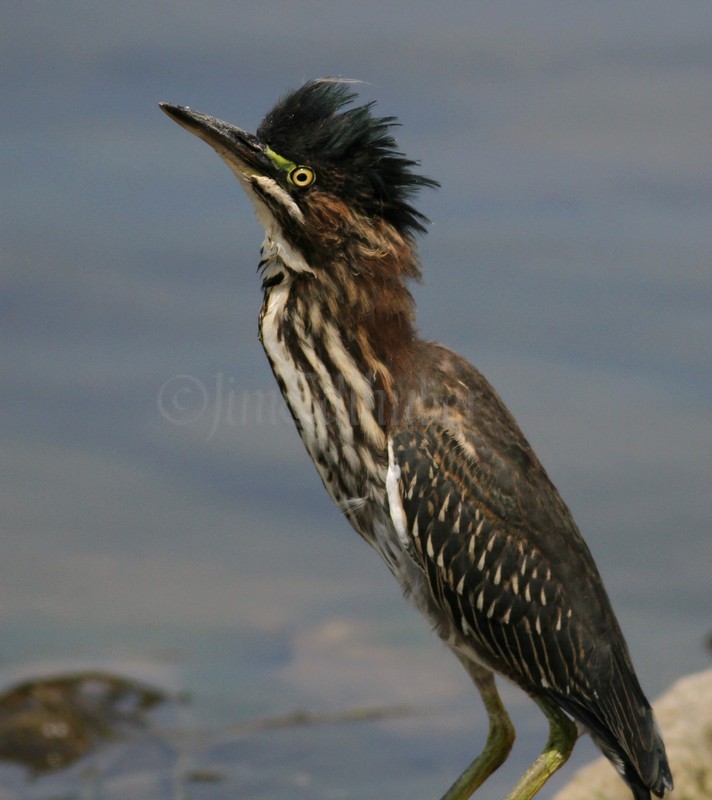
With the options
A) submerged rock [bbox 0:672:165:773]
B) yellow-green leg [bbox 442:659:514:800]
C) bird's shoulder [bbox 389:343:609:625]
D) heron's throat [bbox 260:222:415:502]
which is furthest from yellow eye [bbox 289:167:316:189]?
submerged rock [bbox 0:672:165:773]

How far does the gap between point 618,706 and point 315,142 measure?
269 centimetres

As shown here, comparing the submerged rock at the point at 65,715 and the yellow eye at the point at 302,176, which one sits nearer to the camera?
the yellow eye at the point at 302,176

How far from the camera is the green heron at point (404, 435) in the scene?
21.2 feet

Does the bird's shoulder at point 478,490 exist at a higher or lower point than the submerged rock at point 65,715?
higher

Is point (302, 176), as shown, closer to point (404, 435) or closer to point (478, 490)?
point (404, 435)

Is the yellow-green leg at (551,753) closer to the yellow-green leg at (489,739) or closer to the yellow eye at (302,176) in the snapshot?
the yellow-green leg at (489,739)

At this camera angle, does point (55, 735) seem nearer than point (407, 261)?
No

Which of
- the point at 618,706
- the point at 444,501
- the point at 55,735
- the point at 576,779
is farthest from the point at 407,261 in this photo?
the point at 55,735

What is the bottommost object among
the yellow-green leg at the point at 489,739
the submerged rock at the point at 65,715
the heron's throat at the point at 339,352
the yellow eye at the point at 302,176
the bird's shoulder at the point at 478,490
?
the submerged rock at the point at 65,715

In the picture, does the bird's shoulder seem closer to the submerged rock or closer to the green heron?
the green heron

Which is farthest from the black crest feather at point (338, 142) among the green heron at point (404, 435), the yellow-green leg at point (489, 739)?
the yellow-green leg at point (489, 739)

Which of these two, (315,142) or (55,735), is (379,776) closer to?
(55,735)

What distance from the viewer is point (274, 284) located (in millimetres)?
6648

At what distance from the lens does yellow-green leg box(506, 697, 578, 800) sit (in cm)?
676
